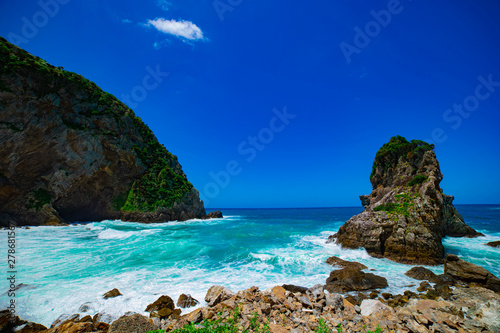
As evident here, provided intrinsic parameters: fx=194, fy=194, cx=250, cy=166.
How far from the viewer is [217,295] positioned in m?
7.43

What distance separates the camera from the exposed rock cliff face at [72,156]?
1107 inches

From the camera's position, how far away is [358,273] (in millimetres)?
10680

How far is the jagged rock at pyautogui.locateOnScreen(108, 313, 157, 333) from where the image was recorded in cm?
553

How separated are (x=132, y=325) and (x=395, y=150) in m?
31.2

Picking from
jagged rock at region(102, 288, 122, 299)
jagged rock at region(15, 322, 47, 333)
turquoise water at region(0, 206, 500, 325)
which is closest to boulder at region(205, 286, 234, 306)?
turquoise water at region(0, 206, 500, 325)

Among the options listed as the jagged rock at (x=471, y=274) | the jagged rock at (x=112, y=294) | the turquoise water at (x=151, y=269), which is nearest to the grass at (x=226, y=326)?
the turquoise water at (x=151, y=269)

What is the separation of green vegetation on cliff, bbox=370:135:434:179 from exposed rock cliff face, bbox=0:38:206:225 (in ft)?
134

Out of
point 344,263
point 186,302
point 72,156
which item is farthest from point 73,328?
point 72,156

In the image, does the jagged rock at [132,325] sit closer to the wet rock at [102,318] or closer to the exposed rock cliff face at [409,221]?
the wet rock at [102,318]

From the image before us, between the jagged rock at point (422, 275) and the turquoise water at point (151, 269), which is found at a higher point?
the jagged rock at point (422, 275)

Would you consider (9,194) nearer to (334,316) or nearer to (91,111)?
(91,111)

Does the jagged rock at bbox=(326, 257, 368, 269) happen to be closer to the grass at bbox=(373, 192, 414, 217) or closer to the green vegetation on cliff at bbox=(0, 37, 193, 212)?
the grass at bbox=(373, 192, 414, 217)

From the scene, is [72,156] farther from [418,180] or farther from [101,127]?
[418,180]

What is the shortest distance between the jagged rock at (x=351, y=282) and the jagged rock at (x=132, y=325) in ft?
26.4
